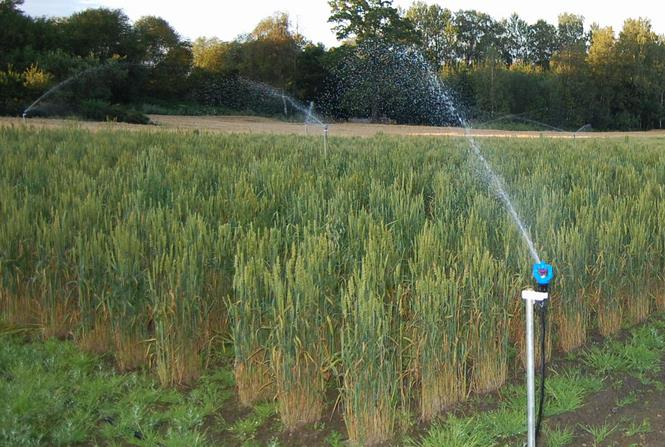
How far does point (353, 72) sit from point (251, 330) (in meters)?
37.6

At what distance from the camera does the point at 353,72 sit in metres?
39.4

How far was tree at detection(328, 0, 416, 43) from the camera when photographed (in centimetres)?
4053

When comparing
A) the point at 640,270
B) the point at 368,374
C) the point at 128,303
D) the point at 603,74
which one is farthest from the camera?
the point at 603,74

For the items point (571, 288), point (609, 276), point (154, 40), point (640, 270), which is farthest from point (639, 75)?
point (571, 288)

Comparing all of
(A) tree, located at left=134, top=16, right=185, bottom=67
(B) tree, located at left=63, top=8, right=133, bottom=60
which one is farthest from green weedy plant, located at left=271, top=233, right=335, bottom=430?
(A) tree, located at left=134, top=16, right=185, bottom=67

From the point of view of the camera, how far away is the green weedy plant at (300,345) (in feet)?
9.27

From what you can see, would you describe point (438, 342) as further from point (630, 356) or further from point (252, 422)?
point (630, 356)

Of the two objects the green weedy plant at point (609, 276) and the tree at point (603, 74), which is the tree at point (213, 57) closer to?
the tree at point (603, 74)

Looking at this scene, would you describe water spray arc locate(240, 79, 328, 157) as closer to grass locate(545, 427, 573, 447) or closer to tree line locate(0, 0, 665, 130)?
tree line locate(0, 0, 665, 130)

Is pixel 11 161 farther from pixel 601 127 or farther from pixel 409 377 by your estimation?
pixel 601 127

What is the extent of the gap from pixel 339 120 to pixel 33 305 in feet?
132

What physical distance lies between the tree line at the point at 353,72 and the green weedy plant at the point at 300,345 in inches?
1119

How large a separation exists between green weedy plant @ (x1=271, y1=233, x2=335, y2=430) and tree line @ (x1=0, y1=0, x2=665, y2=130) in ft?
93.2

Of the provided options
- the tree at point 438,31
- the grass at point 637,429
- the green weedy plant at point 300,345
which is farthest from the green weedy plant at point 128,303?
the tree at point 438,31
